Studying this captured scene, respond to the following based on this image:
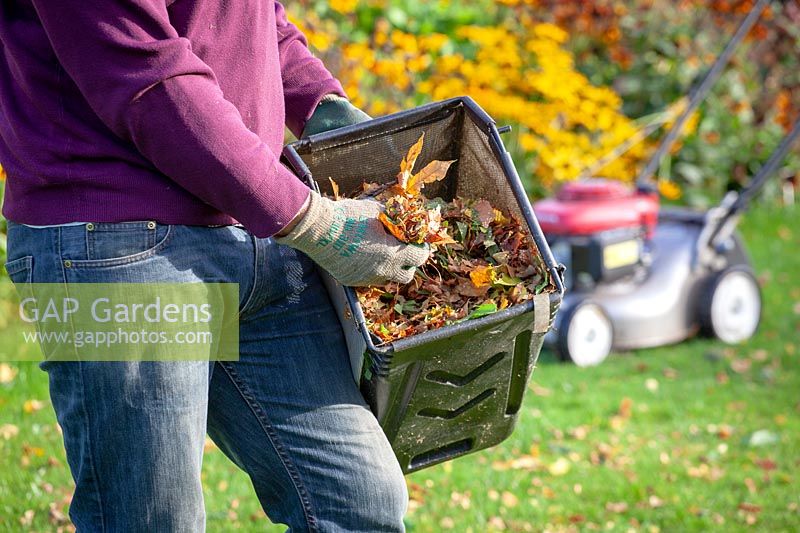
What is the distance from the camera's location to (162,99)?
4.76ft

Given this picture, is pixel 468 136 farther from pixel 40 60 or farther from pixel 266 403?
pixel 40 60

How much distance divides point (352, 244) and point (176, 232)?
28 cm

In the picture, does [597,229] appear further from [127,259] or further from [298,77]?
[127,259]

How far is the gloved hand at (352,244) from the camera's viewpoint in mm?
1594

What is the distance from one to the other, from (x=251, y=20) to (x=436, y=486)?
1.97 m

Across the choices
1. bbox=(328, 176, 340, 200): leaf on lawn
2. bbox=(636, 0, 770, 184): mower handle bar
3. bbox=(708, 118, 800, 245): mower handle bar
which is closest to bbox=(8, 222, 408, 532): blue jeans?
bbox=(328, 176, 340, 200): leaf on lawn

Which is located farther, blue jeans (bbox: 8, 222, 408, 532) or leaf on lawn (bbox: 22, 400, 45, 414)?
leaf on lawn (bbox: 22, 400, 45, 414)

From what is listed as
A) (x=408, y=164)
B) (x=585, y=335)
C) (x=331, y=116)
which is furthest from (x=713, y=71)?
(x=408, y=164)

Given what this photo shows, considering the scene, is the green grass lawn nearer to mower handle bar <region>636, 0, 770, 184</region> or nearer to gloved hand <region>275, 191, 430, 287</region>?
mower handle bar <region>636, 0, 770, 184</region>

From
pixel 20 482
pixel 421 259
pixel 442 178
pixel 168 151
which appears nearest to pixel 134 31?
pixel 168 151

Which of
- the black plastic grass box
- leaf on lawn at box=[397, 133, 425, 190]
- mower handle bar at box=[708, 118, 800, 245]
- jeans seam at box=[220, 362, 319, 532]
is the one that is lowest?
mower handle bar at box=[708, 118, 800, 245]

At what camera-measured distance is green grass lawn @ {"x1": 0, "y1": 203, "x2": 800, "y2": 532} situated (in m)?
3.03

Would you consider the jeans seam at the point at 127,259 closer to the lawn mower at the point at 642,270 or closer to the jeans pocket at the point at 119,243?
the jeans pocket at the point at 119,243

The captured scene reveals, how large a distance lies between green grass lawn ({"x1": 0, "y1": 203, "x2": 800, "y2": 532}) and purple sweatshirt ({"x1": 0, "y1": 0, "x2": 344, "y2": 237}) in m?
1.52
